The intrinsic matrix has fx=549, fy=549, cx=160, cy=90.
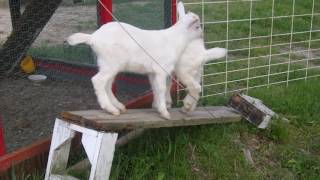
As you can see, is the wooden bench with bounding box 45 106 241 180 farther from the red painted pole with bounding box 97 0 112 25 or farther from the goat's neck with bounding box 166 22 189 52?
the red painted pole with bounding box 97 0 112 25

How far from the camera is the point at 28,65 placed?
173 inches

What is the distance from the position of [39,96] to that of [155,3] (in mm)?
1157

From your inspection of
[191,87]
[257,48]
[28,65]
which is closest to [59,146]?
[191,87]

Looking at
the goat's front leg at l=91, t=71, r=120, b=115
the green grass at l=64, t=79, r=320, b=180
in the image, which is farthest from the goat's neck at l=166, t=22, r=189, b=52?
the green grass at l=64, t=79, r=320, b=180

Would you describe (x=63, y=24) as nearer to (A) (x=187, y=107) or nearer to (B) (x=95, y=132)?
(A) (x=187, y=107)

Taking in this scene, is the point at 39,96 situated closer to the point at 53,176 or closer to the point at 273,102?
the point at 53,176

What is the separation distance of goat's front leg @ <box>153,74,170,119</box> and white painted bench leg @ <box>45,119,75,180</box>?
55 cm

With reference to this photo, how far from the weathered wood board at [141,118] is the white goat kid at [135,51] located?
0.22ft

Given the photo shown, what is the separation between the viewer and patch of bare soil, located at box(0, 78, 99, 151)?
3593 mm

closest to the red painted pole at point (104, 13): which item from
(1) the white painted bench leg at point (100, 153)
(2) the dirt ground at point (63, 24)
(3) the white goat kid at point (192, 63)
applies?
(2) the dirt ground at point (63, 24)

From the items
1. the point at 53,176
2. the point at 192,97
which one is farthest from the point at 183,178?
the point at 53,176

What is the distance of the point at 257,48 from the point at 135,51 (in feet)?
10.5

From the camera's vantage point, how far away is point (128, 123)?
307 cm

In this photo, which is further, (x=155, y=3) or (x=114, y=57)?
(x=155, y=3)
